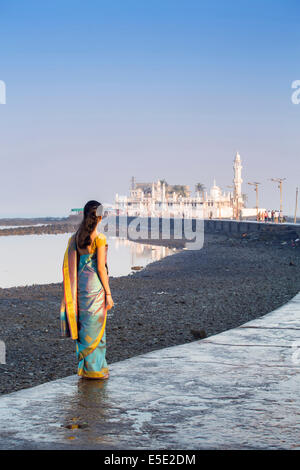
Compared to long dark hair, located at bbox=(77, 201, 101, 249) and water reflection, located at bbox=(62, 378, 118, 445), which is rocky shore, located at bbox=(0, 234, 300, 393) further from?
long dark hair, located at bbox=(77, 201, 101, 249)

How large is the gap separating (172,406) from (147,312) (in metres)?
8.50

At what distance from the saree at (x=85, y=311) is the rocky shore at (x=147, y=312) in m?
1.77

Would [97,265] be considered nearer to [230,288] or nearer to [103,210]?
[103,210]

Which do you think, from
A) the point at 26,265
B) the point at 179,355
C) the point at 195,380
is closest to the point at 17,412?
the point at 195,380

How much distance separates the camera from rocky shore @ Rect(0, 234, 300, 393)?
8.50m

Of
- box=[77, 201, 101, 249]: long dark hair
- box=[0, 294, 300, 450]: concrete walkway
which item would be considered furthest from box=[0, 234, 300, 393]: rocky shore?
box=[77, 201, 101, 249]: long dark hair

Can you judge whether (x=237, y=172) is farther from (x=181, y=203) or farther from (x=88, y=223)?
(x=88, y=223)

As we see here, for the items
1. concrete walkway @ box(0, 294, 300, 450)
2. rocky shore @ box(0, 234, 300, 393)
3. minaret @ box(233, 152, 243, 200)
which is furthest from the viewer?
minaret @ box(233, 152, 243, 200)

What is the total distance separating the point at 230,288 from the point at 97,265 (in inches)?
454

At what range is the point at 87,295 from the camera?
550 cm

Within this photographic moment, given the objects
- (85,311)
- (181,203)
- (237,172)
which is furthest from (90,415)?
(181,203)

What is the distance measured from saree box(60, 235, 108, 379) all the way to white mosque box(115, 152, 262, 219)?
10079 centimetres

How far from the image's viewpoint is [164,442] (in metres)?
3.69

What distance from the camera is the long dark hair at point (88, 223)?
17.8 feet
